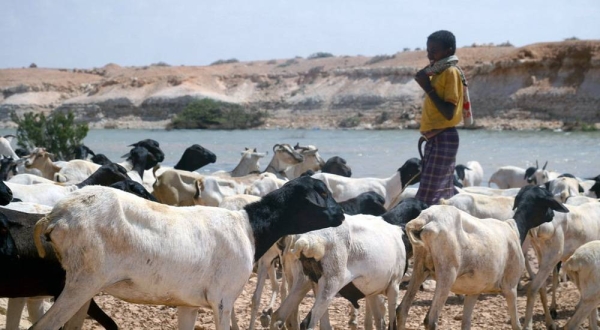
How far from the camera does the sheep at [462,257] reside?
7230mm

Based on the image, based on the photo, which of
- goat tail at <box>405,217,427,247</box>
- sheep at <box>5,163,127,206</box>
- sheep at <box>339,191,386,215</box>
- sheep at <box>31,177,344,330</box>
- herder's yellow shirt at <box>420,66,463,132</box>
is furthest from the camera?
sheep at <box>339,191,386,215</box>

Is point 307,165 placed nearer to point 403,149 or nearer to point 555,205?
point 555,205

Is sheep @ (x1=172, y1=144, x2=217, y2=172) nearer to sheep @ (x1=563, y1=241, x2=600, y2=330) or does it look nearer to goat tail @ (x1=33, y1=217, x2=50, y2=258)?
sheep @ (x1=563, y1=241, x2=600, y2=330)

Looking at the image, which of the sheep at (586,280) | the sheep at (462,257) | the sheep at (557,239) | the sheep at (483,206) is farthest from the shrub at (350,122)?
the sheep at (586,280)

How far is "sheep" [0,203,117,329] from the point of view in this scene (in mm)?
5949

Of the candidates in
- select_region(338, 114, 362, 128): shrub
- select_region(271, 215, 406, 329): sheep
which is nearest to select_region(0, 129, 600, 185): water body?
select_region(338, 114, 362, 128): shrub

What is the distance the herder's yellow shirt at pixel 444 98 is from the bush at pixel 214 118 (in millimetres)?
52324

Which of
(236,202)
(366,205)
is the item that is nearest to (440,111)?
(366,205)

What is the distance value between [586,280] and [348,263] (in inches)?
81.3

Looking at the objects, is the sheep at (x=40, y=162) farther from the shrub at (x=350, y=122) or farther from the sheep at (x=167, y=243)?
the shrub at (x=350, y=122)

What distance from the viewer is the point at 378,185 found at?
1287cm

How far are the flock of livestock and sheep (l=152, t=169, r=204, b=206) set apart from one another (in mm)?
1836

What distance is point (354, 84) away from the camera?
223 ft

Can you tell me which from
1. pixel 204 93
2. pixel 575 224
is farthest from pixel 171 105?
pixel 575 224
